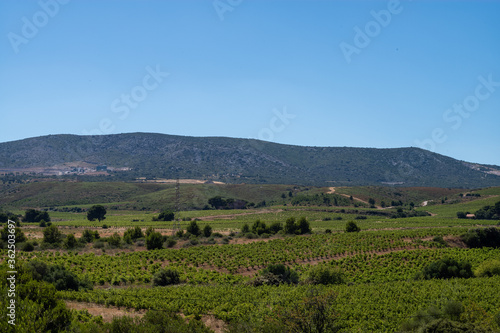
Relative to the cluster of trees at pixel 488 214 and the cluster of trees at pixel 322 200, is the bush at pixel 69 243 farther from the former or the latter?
the cluster of trees at pixel 488 214

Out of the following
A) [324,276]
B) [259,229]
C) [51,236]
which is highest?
[51,236]

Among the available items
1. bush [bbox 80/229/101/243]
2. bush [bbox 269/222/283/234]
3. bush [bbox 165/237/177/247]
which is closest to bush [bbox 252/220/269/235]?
bush [bbox 269/222/283/234]

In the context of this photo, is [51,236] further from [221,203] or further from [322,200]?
[322,200]

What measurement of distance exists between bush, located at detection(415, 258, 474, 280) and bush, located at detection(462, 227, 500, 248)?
54.6 feet

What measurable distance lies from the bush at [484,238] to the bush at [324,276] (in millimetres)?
25654

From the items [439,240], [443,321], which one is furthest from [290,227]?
[443,321]

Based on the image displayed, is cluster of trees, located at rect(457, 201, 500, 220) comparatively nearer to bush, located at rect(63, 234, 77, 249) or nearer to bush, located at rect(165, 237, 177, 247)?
bush, located at rect(165, 237, 177, 247)

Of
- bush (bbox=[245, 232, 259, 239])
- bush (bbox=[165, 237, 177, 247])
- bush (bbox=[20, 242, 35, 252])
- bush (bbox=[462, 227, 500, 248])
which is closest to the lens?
bush (bbox=[20, 242, 35, 252])

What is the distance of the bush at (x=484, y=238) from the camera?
50031 mm

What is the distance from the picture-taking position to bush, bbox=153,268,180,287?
111 ft

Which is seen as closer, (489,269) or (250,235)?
(489,269)

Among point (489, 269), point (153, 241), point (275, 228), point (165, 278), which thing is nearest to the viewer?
point (165, 278)

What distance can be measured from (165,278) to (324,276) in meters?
14.0

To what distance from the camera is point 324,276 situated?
33938 millimetres
